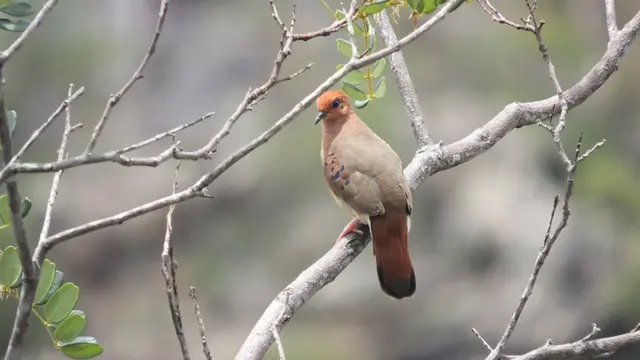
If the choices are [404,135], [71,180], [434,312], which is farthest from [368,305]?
[71,180]

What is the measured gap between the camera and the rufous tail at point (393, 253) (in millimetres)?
1589

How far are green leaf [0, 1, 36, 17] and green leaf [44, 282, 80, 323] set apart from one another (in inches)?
14.1

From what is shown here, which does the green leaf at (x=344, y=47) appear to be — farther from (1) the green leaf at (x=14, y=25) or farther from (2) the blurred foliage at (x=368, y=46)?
(1) the green leaf at (x=14, y=25)

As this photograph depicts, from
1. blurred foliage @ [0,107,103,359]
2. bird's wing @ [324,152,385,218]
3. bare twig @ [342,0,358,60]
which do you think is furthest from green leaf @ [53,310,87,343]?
bird's wing @ [324,152,385,218]

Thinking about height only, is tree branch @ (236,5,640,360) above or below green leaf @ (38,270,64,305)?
above

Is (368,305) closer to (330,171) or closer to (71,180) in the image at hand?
(71,180)

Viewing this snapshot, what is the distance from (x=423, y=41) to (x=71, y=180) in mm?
2167

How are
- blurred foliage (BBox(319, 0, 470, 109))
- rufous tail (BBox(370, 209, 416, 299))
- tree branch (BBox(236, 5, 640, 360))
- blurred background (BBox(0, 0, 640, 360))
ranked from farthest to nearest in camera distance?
blurred background (BBox(0, 0, 640, 360)), tree branch (BBox(236, 5, 640, 360)), rufous tail (BBox(370, 209, 416, 299)), blurred foliage (BBox(319, 0, 470, 109))

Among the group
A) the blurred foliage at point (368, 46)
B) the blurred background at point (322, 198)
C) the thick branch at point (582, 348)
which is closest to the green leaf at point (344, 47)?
the blurred foliage at point (368, 46)

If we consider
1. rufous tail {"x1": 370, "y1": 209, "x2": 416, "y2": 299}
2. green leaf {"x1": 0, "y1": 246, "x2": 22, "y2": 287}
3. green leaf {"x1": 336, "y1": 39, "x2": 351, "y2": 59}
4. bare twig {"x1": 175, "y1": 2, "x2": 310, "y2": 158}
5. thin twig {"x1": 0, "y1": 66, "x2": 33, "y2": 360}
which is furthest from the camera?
rufous tail {"x1": 370, "y1": 209, "x2": 416, "y2": 299}

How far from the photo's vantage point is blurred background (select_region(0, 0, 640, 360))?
3787 millimetres

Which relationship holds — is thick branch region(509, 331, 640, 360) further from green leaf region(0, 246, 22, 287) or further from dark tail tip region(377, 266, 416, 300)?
green leaf region(0, 246, 22, 287)

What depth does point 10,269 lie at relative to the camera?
3.17 ft

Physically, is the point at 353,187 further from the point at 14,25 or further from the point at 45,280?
the point at 14,25
